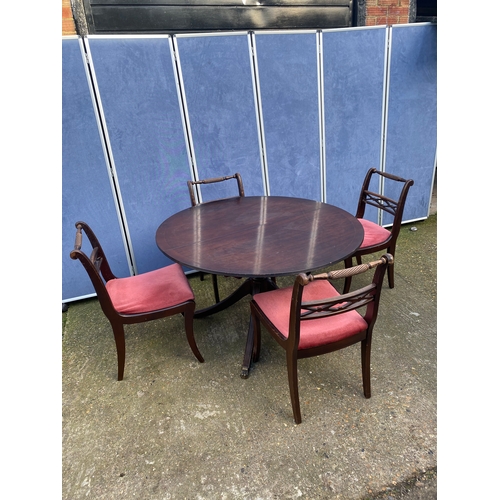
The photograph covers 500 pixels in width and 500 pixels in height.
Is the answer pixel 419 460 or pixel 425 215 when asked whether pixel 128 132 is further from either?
pixel 425 215

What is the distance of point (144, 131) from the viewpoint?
274cm

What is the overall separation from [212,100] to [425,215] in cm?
280

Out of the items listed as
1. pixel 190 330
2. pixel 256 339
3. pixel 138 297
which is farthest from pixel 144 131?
pixel 256 339

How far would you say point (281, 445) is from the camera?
170 cm

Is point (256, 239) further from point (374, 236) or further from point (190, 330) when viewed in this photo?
point (374, 236)

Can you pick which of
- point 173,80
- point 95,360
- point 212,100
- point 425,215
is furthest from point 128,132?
point 425,215

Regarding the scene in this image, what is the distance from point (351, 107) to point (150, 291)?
99.2 inches

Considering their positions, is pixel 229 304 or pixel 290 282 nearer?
pixel 229 304

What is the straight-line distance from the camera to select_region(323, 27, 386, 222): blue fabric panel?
3064mm

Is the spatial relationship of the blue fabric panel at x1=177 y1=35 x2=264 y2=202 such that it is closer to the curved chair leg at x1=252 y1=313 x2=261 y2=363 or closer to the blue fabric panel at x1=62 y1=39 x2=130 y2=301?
the blue fabric panel at x1=62 y1=39 x2=130 y2=301

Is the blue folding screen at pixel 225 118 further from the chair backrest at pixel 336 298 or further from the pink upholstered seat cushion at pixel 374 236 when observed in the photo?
the chair backrest at pixel 336 298

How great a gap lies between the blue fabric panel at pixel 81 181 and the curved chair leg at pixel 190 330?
4.00ft

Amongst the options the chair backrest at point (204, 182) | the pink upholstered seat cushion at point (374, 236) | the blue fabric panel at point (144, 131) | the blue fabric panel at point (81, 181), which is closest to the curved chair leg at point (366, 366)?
the pink upholstered seat cushion at point (374, 236)

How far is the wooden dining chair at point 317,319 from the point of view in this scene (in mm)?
1495
